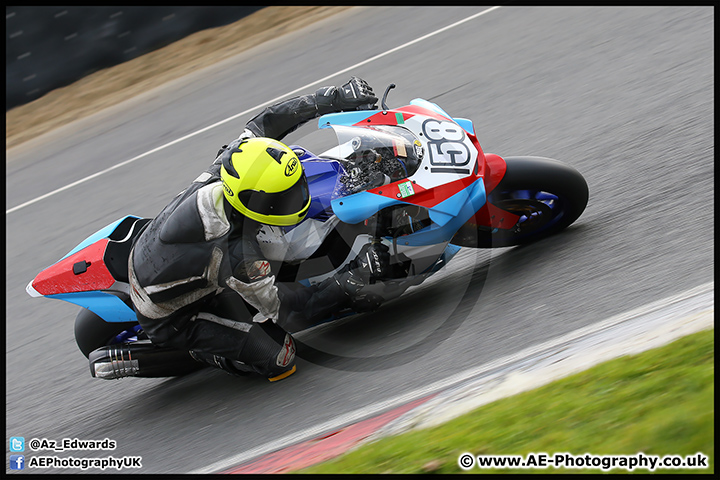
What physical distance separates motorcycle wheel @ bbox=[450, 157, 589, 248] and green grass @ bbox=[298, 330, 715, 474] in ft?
4.33

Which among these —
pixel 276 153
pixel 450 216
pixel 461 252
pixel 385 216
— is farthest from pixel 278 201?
pixel 461 252

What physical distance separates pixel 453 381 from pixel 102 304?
219cm

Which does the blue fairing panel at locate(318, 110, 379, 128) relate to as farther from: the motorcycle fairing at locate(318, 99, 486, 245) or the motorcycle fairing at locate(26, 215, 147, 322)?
the motorcycle fairing at locate(26, 215, 147, 322)

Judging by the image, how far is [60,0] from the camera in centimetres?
906

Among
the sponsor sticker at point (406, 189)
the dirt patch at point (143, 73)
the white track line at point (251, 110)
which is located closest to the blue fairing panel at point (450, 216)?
the sponsor sticker at point (406, 189)

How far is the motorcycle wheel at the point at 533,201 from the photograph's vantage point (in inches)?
167

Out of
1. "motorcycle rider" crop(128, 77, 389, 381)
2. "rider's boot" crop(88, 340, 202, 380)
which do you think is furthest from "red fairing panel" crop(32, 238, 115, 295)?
"rider's boot" crop(88, 340, 202, 380)

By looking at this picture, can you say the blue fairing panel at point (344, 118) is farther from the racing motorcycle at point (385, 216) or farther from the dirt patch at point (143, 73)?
the dirt patch at point (143, 73)

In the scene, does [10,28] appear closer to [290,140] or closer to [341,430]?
[290,140]

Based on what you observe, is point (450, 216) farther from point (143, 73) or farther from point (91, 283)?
point (143, 73)

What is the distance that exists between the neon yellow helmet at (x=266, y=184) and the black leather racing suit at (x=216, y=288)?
0.63ft

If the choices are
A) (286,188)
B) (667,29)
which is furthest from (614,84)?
(286,188)

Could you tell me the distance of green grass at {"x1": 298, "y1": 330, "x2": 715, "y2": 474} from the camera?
266cm

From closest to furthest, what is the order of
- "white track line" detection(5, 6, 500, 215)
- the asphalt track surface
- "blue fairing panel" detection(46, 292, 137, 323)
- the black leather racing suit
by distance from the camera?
the black leather racing suit → the asphalt track surface → "blue fairing panel" detection(46, 292, 137, 323) → "white track line" detection(5, 6, 500, 215)
